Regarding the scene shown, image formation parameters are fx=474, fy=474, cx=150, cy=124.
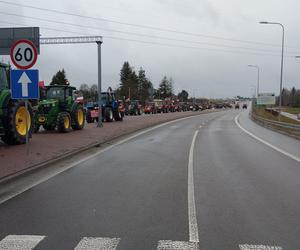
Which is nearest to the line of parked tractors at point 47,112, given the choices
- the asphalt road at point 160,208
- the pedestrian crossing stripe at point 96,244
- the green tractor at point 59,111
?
the green tractor at point 59,111

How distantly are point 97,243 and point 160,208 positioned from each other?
6.66 ft

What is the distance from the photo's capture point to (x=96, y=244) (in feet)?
19.1

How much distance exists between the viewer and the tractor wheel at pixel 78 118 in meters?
25.1

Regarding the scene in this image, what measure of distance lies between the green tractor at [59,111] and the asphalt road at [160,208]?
1035 cm

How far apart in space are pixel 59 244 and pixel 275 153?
11.9 metres

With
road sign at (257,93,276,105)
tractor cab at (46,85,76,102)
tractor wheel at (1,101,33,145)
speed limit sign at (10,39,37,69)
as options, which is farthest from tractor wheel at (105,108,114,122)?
road sign at (257,93,276,105)

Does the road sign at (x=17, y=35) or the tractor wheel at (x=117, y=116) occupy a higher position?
the road sign at (x=17, y=35)

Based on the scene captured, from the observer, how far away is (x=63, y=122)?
74.5 feet

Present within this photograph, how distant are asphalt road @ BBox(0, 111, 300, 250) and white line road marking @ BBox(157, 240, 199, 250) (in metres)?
0.01

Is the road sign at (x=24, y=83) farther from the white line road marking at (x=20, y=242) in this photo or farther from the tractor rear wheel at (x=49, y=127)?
the tractor rear wheel at (x=49, y=127)

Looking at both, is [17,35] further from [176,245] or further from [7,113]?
[176,245]

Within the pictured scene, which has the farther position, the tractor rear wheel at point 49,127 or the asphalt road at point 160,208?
the tractor rear wheel at point 49,127

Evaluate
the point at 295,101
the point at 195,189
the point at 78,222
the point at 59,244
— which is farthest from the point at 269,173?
the point at 295,101

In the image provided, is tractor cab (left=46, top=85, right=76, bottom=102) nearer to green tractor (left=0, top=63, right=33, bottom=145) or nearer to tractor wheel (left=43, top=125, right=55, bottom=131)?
tractor wheel (left=43, top=125, right=55, bottom=131)
